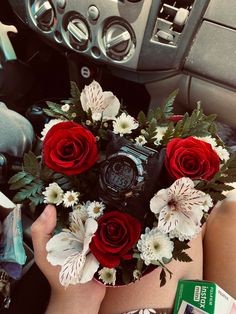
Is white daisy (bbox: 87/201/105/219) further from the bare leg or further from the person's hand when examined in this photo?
the bare leg

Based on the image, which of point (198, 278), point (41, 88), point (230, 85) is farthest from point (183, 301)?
point (41, 88)

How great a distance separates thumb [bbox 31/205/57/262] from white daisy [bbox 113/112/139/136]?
183mm

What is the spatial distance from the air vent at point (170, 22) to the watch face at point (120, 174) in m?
0.52

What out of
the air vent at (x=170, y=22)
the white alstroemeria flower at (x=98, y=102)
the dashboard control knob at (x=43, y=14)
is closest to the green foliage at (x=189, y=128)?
the white alstroemeria flower at (x=98, y=102)

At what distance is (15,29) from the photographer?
4.88ft

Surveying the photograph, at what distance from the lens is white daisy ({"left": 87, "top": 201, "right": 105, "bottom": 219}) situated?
27.8 inches

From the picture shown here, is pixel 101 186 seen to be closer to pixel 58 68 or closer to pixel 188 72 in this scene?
pixel 188 72

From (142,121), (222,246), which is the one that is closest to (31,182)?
(142,121)

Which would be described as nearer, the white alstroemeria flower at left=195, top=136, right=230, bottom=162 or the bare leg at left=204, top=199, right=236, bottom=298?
the white alstroemeria flower at left=195, top=136, right=230, bottom=162

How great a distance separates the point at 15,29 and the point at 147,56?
0.60m

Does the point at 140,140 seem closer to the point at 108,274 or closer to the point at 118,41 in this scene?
the point at 108,274

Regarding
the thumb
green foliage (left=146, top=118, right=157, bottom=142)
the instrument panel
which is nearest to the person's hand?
the thumb

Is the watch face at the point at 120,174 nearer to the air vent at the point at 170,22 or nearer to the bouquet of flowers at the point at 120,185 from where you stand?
the bouquet of flowers at the point at 120,185

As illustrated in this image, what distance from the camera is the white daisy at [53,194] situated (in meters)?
0.73
